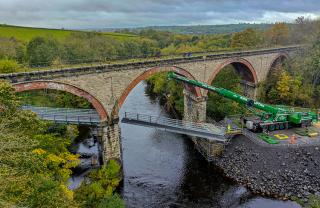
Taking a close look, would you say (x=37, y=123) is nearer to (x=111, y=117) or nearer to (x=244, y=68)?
(x=111, y=117)

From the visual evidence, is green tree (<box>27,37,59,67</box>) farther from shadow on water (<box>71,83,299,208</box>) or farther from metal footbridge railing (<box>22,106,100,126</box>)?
shadow on water (<box>71,83,299,208</box>)

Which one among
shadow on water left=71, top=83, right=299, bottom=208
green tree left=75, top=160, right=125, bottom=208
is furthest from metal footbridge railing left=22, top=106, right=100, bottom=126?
shadow on water left=71, top=83, right=299, bottom=208

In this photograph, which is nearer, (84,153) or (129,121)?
(129,121)

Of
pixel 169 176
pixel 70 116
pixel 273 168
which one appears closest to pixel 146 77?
pixel 70 116

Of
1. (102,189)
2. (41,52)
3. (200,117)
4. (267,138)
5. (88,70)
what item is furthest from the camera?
(41,52)

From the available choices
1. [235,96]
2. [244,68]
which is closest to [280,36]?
[244,68]

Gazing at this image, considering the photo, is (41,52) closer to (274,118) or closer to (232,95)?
(232,95)

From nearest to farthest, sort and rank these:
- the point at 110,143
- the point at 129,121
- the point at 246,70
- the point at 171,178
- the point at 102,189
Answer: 1. the point at 102,189
2. the point at 110,143
3. the point at 171,178
4. the point at 129,121
5. the point at 246,70
